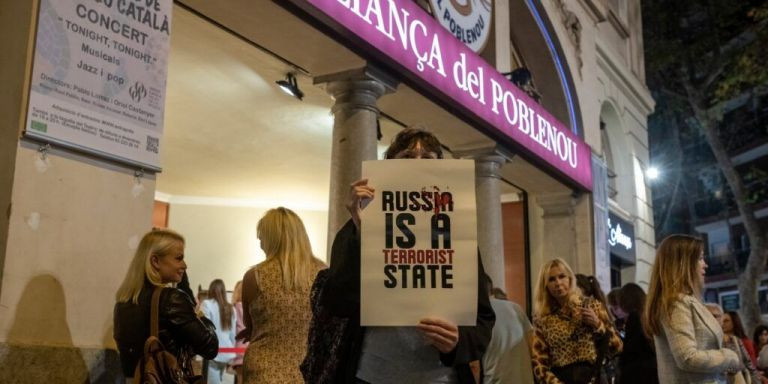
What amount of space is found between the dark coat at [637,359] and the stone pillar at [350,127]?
8.26ft

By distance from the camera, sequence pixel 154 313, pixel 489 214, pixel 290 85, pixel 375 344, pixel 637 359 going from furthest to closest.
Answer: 1. pixel 489 214
2. pixel 290 85
3. pixel 637 359
4. pixel 154 313
5. pixel 375 344

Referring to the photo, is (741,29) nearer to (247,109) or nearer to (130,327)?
(247,109)

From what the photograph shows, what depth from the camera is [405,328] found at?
2.48 metres

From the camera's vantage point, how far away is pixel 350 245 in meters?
2.50

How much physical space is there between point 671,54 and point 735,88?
1905 millimetres

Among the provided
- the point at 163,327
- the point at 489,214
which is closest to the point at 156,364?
the point at 163,327

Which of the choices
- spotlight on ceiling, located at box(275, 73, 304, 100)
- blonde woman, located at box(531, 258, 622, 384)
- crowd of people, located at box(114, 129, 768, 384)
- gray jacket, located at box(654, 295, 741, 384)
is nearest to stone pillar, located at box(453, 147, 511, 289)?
spotlight on ceiling, located at box(275, 73, 304, 100)

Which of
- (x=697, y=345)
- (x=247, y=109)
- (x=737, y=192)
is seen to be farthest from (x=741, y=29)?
(x=697, y=345)

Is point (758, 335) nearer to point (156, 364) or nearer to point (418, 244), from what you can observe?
point (156, 364)

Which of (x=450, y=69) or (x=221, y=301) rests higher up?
(x=450, y=69)

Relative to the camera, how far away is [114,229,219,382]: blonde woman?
351 cm

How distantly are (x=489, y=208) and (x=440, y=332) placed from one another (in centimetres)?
709

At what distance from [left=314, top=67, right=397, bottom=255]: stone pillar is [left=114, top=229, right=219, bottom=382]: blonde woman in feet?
9.42

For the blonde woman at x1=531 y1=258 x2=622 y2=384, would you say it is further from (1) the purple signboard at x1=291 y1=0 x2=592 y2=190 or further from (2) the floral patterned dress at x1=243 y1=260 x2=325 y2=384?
(1) the purple signboard at x1=291 y1=0 x2=592 y2=190
